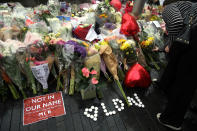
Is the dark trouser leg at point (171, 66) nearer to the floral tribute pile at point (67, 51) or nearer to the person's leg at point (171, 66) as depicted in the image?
the person's leg at point (171, 66)

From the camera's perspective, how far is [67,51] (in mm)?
2475

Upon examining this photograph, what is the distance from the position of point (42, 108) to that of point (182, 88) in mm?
2134

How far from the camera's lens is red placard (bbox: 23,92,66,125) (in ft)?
7.47

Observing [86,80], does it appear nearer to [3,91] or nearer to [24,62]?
[24,62]

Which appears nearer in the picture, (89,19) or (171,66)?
(171,66)

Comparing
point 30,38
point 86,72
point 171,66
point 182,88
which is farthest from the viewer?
point 30,38

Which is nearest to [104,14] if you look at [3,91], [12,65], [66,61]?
[66,61]

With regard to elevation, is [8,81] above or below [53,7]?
below

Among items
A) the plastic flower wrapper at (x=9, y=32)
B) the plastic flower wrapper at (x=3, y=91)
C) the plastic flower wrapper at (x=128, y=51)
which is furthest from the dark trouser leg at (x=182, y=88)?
the plastic flower wrapper at (x=9, y=32)

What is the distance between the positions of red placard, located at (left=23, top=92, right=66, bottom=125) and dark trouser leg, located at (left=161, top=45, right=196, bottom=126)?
1.71m

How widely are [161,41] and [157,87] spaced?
51.1 inches

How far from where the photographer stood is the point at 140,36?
348 cm

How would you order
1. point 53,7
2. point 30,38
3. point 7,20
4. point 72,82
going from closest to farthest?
point 30,38 → point 72,82 → point 7,20 → point 53,7

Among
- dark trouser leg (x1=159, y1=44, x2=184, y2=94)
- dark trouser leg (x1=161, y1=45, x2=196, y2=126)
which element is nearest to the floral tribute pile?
dark trouser leg (x1=159, y1=44, x2=184, y2=94)
